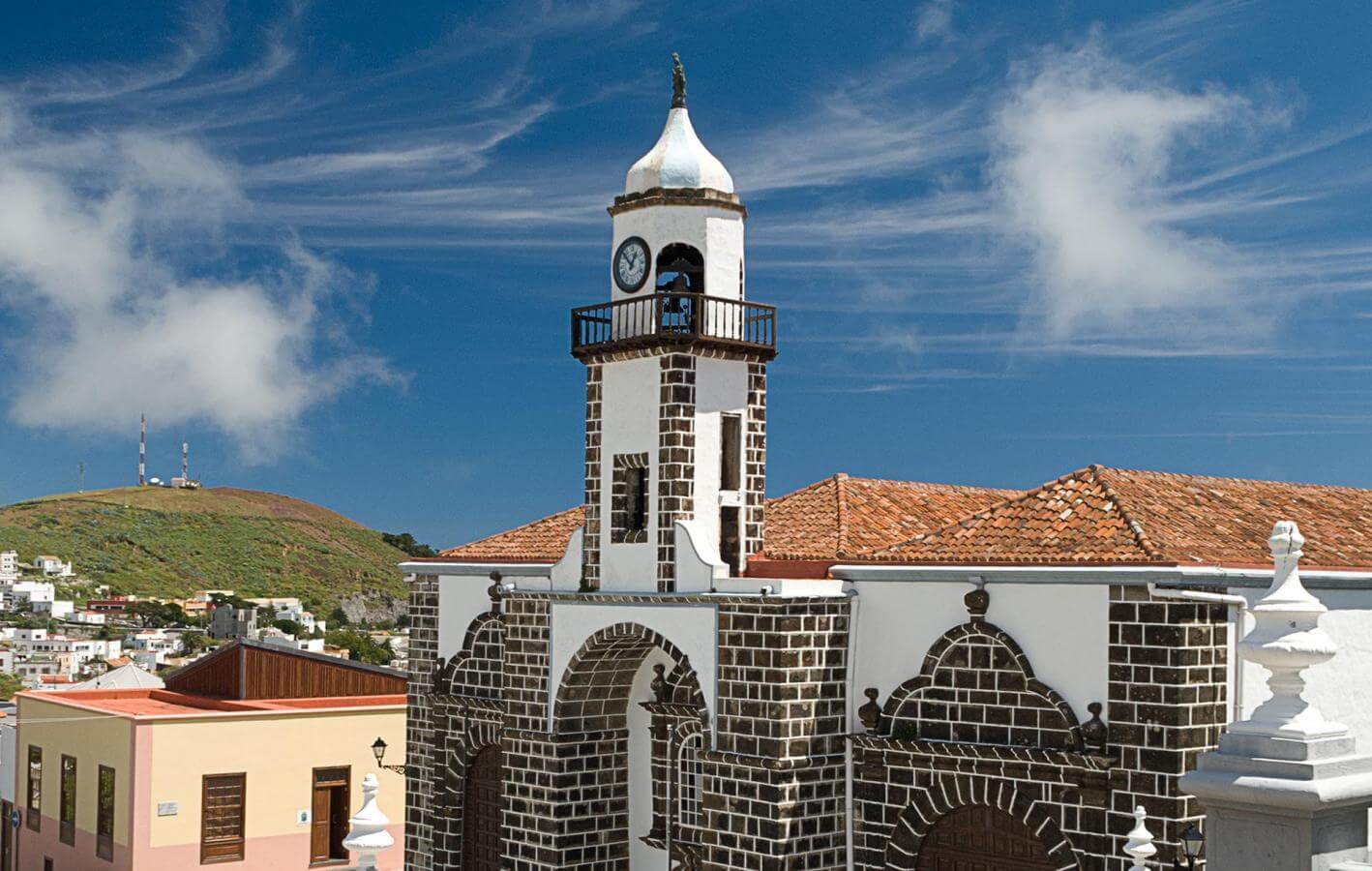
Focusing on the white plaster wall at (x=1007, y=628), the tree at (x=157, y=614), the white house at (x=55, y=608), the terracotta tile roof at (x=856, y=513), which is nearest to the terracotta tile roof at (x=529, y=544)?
the terracotta tile roof at (x=856, y=513)

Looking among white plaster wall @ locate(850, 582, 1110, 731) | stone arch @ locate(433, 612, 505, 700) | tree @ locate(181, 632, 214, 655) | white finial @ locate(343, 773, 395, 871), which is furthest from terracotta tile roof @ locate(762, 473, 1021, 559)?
tree @ locate(181, 632, 214, 655)

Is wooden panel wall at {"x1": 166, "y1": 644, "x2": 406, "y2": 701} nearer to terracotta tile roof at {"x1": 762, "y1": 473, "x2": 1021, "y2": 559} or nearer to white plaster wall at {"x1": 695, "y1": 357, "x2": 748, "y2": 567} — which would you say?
terracotta tile roof at {"x1": 762, "y1": 473, "x2": 1021, "y2": 559}

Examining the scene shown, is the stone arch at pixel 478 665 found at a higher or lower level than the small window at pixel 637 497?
lower

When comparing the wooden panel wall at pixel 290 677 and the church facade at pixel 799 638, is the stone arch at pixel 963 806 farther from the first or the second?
the wooden panel wall at pixel 290 677

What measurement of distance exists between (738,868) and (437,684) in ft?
23.4

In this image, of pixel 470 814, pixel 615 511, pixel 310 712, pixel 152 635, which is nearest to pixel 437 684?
pixel 470 814

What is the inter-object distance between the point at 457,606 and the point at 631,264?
630 cm

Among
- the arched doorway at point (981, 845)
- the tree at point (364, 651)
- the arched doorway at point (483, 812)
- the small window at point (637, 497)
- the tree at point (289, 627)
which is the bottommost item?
the tree at point (289, 627)

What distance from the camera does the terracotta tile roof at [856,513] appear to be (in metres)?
18.7

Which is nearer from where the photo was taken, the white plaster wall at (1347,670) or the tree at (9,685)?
the white plaster wall at (1347,670)

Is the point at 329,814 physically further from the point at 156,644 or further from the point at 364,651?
the point at 156,644

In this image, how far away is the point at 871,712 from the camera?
16.6m

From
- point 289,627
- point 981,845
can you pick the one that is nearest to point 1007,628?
point 981,845

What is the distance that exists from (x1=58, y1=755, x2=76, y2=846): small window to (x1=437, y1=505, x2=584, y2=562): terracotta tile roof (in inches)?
333
